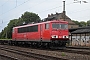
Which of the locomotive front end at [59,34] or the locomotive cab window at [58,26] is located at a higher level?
the locomotive cab window at [58,26]

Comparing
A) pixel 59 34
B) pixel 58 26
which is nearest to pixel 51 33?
pixel 59 34

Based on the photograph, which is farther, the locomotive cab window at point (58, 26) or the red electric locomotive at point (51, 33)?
the locomotive cab window at point (58, 26)

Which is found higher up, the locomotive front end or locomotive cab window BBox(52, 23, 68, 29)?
locomotive cab window BBox(52, 23, 68, 29)

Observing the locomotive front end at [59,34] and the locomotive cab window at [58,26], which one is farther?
the locomotive cab window at [58,26]

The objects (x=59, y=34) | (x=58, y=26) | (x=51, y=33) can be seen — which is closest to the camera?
(x=51, y=33)

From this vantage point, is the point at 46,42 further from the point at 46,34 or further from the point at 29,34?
the point at 29,34

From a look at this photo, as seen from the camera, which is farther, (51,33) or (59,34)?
(59,34)

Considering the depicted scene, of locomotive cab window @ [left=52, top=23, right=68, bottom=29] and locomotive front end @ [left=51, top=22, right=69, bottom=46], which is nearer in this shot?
locomotive front end @ [left=51, top=22, right=69, bottom=46]

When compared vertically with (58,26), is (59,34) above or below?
below

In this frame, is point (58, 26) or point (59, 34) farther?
point (58, 26)

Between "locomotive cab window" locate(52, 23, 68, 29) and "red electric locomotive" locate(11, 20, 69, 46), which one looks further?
"locomotive cab window" locate(52, 23, 68, 29)

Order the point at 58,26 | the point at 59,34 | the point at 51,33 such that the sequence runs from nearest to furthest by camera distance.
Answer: the point at 51,33, the point at 59,34, the point at 58,26

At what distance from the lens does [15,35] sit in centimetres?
3466

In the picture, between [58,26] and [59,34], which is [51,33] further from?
[58,26]
